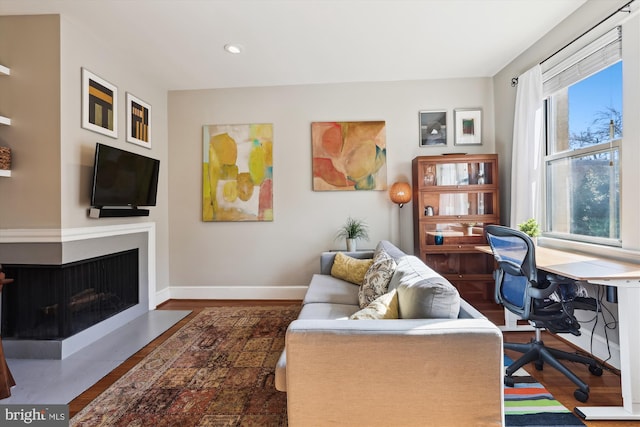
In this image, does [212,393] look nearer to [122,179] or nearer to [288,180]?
[122,179]

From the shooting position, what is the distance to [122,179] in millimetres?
2936

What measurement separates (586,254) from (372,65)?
269cm

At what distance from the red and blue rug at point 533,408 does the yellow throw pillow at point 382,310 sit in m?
0.92

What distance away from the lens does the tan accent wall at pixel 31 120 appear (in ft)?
8.00

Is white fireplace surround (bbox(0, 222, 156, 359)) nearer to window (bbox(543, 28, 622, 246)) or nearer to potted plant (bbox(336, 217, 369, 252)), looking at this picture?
potted plant (bbox(336, 217, 369, 252))

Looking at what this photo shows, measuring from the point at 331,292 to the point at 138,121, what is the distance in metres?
2.86

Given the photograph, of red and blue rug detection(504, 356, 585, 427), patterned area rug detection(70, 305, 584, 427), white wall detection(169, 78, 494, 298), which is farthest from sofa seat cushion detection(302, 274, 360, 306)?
red and blue rug detection(504, 356, 585, 427)

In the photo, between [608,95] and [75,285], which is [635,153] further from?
[75,285]

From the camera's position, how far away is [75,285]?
8.54ft

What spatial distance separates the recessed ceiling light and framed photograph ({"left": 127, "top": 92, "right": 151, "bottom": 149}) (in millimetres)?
1222

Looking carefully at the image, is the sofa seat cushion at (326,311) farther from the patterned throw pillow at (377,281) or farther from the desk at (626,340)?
the desk at (626,340)

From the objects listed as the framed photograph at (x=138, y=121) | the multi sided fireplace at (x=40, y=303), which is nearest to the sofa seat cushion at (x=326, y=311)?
the multi sided fireplace at (x=40, y=303)

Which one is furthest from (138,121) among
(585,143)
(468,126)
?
(585,143)

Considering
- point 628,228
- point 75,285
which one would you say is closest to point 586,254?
point 628,228
